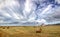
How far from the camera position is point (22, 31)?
72.1 inches

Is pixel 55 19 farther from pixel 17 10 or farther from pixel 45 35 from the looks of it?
pixel 17 10

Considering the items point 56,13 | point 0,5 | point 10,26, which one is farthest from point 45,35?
point 0,5

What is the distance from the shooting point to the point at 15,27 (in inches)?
72.2

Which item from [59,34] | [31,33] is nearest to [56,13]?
[59,34]

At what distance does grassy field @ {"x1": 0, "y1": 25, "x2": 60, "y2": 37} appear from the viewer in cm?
182

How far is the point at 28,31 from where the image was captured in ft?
6.00

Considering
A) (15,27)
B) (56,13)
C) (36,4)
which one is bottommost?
(15,27)

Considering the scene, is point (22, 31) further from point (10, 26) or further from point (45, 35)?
point (45, 35)

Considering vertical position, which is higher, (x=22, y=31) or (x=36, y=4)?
(x=36, y=4)

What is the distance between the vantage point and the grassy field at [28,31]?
1.82m

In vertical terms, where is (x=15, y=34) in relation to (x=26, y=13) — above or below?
below

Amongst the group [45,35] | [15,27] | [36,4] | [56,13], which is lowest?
[45,35]

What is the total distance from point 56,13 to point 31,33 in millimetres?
364

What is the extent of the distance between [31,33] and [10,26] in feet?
0.83
